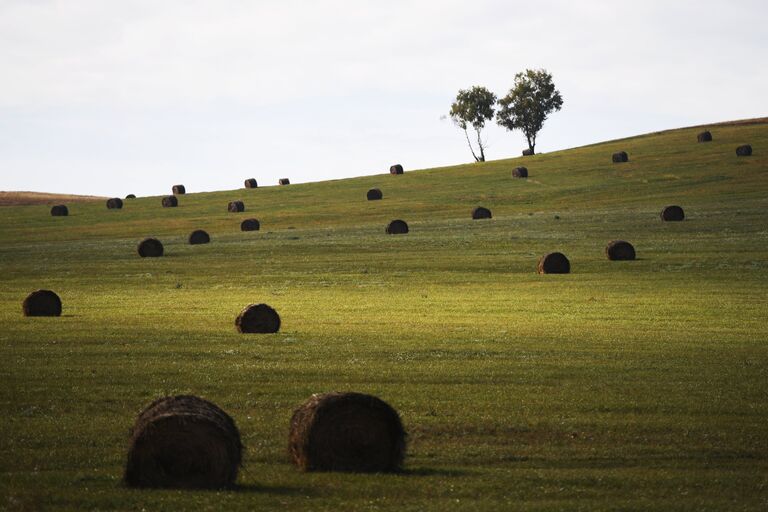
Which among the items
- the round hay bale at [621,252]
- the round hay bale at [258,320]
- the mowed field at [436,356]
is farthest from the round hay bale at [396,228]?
the round hay bale at [258,320]

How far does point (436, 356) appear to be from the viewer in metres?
24.8

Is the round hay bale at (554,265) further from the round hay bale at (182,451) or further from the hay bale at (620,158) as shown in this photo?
the hay bale at (620,158)

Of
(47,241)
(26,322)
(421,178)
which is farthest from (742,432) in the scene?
(421,178)

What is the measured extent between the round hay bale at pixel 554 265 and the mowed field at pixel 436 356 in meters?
0.50

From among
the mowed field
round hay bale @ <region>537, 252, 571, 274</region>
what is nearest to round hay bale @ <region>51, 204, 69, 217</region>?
the mowed field

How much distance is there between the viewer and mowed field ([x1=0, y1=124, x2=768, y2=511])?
541 inches

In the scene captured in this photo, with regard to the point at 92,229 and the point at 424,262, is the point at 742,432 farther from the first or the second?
the point at 92,229

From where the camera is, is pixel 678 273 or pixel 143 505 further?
pixel 678 273

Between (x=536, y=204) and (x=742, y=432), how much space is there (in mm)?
62356

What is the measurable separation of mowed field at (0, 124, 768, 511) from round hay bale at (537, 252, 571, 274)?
498 mm

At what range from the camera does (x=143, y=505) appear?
1239 centimetres

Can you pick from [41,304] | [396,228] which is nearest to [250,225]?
[396,228]

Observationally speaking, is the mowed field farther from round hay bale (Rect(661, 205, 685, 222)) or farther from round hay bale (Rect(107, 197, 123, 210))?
round hay bale (Rect(107, 197, 123, 210))

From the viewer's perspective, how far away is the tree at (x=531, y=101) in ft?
488
